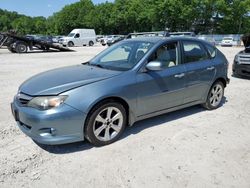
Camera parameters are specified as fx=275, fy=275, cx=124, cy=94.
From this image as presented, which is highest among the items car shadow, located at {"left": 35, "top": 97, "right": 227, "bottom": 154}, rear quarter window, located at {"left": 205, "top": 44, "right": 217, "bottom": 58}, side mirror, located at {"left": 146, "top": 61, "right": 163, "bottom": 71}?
rear quarter window, located at {"left": 205, "top": 44, "right": 217, "bottom": 58}

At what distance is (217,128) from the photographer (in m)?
4.92

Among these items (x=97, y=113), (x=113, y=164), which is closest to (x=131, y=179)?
(x=113, y=164)

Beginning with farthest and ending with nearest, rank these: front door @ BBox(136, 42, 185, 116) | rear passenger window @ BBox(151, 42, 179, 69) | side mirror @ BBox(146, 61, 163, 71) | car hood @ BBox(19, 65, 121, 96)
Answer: rear passenger window @ BBox(151, 42, 179, 69)
front door @ BBox(136, 42, 185, 116)
side mirror @ BBox(146, 61, 163, 71)
car hood @ BBox(19, 65, 121, 96)

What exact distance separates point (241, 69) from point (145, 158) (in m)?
7.16

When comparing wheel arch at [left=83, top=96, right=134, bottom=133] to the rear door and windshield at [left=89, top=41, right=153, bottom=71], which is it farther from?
the rear door

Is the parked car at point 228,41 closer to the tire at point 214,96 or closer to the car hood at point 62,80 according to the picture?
the tire at point 214,96

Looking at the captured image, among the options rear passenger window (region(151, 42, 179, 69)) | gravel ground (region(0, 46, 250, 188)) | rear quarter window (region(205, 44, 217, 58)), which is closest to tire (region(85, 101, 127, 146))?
gravel ground (region(0, 46, 250, 188))

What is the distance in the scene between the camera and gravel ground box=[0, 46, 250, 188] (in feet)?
10.7

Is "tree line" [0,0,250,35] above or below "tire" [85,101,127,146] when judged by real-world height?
above

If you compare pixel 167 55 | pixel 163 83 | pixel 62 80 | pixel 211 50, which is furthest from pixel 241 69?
pixel 62 80

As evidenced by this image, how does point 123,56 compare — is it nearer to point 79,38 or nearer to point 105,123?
point 105,123

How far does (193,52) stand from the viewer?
539 centimetres

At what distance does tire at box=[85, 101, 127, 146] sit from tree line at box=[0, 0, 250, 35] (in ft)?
184

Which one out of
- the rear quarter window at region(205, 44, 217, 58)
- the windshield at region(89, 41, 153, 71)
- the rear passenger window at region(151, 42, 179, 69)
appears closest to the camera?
the windshield at region(89, 41, 153, 71)
